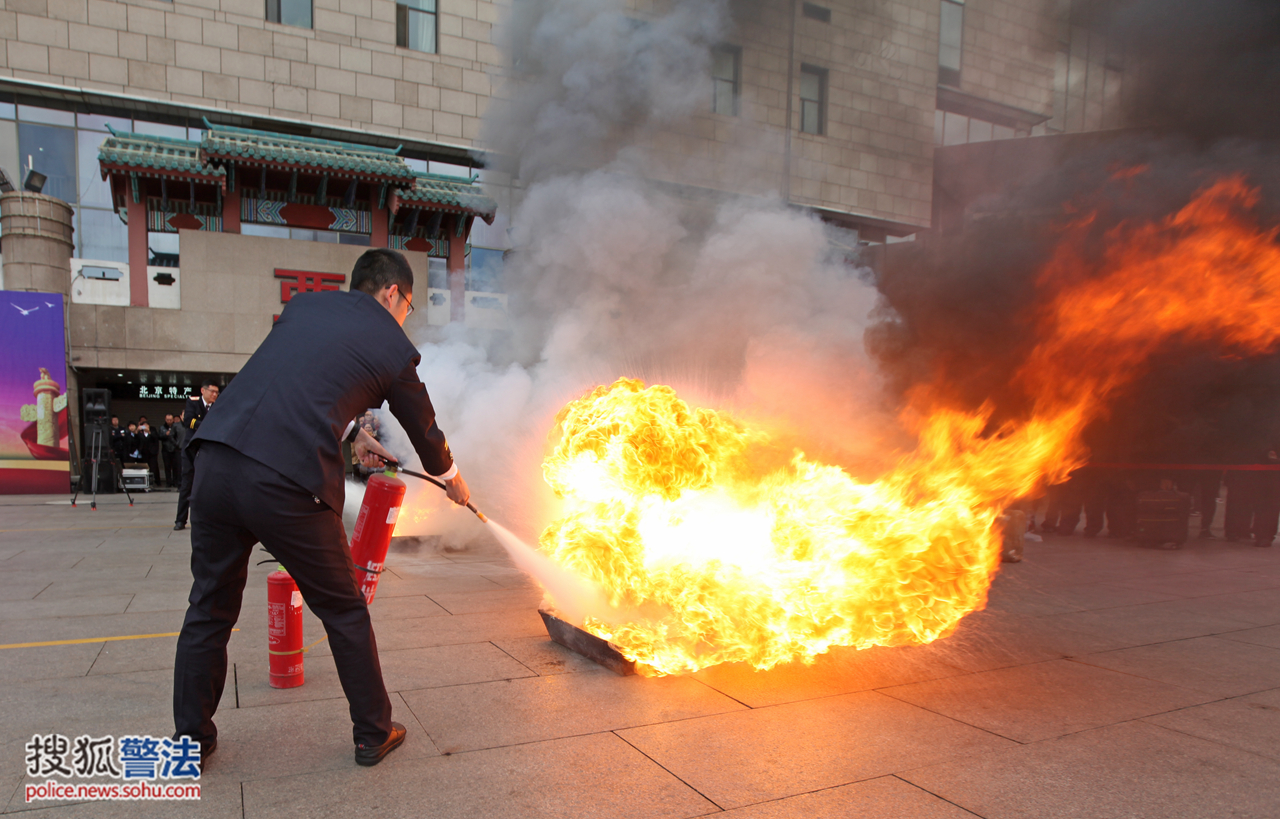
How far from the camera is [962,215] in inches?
189

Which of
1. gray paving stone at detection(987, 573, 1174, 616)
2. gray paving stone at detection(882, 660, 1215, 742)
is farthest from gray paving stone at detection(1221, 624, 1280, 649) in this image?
gray paving stone at detection(882, 660, 1215, 742)

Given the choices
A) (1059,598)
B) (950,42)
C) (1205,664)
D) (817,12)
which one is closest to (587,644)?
(1205,664)

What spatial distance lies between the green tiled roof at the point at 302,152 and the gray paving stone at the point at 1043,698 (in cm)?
1554

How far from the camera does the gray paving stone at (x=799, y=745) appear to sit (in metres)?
2.54

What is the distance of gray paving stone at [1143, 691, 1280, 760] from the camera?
2.92 m

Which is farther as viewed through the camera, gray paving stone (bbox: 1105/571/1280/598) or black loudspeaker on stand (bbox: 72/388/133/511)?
black loudspeaker on stand (bbox: 72/388/133/511)

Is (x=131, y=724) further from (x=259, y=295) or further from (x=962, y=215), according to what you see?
(x=259, y=295)

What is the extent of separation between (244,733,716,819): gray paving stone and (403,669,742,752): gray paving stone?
0.18m

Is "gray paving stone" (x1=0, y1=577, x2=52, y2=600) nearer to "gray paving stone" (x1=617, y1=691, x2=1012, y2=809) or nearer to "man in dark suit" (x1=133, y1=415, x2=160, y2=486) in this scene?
"gray paving stone" (x1=617, y1=691, x2=1012, y2=809)

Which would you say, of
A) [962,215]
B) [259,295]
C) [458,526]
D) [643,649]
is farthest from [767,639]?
[259,295]

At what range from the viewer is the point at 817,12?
5152mm

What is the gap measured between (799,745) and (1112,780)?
1056 millimetres

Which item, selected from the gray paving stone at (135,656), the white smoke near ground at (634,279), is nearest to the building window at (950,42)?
the white smoke near ground at (634,279)

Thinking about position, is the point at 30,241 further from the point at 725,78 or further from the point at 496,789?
the point at 496,789
